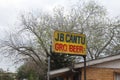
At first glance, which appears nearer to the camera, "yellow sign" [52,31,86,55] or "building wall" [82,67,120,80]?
"yellow sign" [52,31,86,55]

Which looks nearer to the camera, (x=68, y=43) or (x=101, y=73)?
(x=68, y=43)

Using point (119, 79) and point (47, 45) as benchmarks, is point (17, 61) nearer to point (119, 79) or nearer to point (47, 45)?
point (47, 45)

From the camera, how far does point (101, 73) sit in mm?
18875

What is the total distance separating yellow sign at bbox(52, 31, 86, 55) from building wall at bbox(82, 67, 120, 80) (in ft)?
6.80

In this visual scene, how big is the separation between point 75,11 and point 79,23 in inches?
60.3

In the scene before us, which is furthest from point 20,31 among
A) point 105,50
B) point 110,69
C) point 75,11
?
point 110,69

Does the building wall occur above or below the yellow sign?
below

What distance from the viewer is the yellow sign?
54.4ft

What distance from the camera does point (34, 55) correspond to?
42.8m

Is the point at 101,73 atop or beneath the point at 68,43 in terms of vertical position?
beneath

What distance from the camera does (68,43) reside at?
16.9 metres

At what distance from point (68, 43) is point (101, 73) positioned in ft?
9.96

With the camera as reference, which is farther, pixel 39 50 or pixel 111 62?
pixel 39 50

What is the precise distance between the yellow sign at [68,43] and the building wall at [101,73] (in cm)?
207
